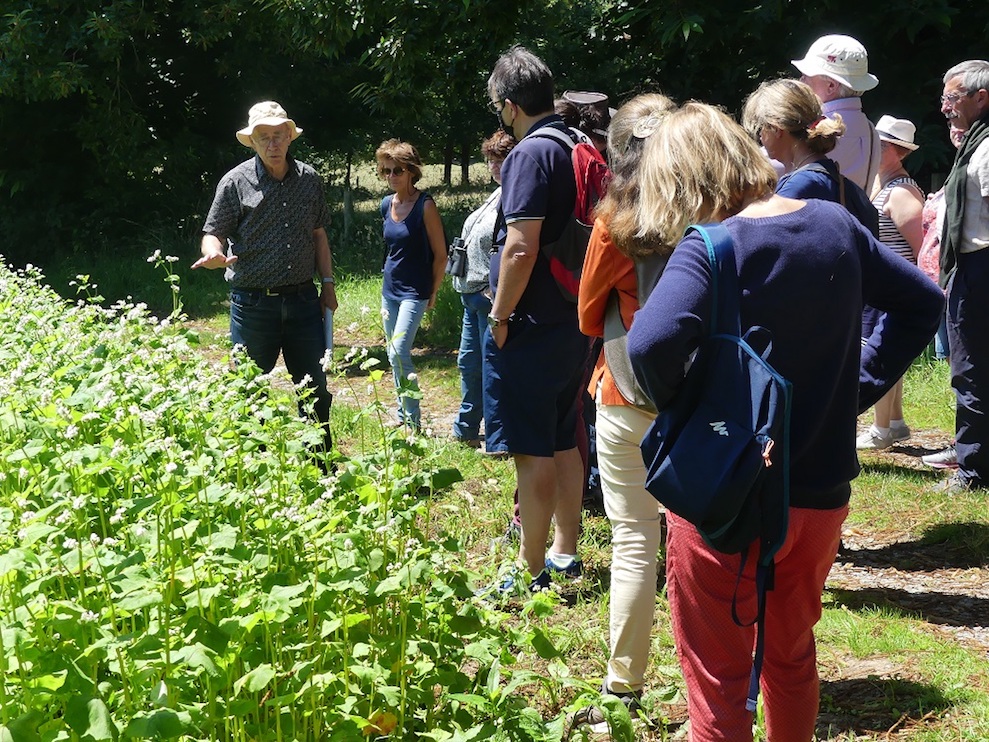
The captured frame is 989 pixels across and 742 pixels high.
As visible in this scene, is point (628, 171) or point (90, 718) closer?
point (90, 718)

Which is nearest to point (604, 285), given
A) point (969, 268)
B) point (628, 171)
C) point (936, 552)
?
point (628, 171)

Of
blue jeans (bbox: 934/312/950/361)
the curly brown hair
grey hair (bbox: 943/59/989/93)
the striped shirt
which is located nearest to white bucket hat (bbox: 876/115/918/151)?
the striped shirt

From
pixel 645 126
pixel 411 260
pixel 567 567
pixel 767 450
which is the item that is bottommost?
pixel 567 567

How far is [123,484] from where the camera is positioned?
355 cm

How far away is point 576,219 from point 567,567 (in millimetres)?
1461

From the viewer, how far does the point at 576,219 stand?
4.52m

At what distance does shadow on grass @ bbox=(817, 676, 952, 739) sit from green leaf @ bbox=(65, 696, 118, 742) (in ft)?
7.78

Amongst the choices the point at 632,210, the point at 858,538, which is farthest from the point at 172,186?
the point at 632,210

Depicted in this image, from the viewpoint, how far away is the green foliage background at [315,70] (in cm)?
1115

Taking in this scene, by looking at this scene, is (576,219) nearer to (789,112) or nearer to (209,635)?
(789,112)

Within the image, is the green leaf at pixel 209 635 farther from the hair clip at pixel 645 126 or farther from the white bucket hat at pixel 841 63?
the white bucket hat at pixel 841 63

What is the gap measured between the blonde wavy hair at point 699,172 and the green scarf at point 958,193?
3.56 m

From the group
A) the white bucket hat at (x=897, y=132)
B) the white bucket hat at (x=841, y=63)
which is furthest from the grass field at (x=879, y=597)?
the white bucket hat at (x=841, y=63)

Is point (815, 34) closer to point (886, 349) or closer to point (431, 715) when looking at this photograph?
point (886, 349)
